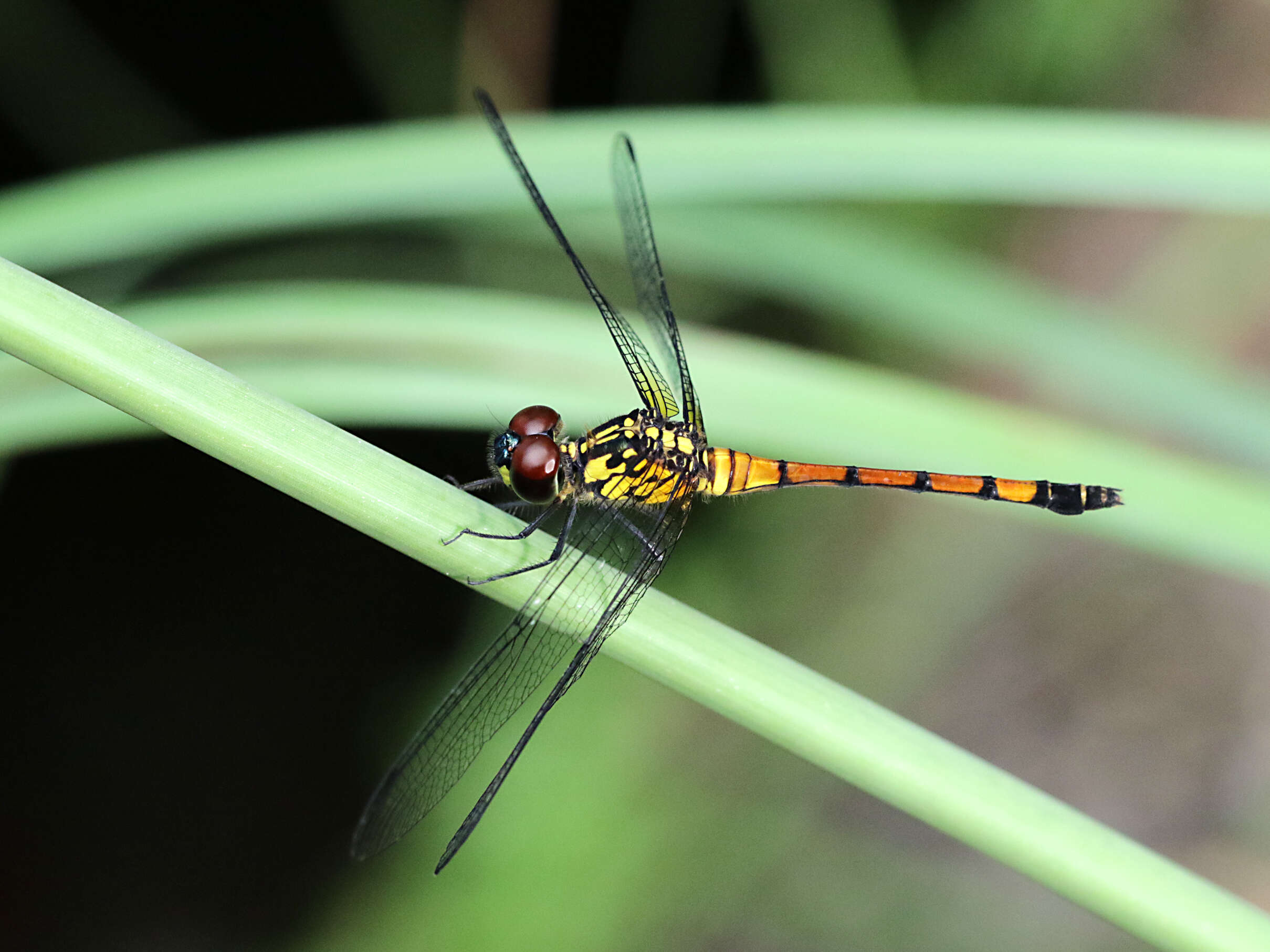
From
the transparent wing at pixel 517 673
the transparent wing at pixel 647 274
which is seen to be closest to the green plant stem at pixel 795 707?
the transparent wing at pixel 517 673

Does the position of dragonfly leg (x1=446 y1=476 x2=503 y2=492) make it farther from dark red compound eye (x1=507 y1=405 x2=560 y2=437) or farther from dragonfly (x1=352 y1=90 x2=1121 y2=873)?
dark red compound eye (x1=507 y1=405 x2=560 y2=437)

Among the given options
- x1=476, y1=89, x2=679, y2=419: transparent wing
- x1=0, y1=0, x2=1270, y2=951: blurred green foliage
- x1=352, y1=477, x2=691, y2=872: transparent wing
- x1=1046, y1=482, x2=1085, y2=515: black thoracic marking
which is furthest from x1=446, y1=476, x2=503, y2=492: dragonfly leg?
x1=1046, y1=482, x2=1085, y2=515: black thoracic marking

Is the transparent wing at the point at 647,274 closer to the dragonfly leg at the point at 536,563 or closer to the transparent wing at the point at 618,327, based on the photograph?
the transparent wing at the point at 618,327

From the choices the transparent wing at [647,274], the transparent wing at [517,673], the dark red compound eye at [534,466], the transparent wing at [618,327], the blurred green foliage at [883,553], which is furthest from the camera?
the blurred green foliage at [883,553]

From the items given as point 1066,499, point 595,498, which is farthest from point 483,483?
point 1066,499

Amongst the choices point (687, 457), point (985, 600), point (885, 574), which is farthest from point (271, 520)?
point (985, 600)

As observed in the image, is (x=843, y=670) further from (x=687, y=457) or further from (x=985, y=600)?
(x=687, y=457)
